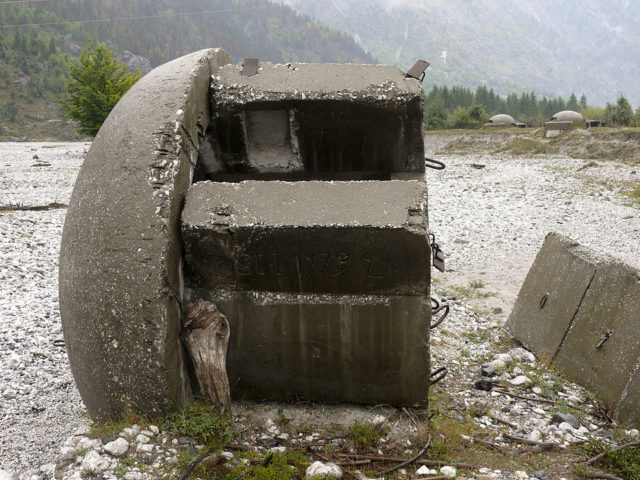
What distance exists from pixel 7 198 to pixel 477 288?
10497mm

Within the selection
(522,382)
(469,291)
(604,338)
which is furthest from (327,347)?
(469,291)

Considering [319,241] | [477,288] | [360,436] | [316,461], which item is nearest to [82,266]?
[319,241]

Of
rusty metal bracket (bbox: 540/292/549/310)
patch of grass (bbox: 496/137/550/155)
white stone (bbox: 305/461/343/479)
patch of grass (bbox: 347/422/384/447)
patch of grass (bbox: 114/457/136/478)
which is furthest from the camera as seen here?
patch of grass (bbox: 496/137/550/155)

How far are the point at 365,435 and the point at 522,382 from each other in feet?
5.95

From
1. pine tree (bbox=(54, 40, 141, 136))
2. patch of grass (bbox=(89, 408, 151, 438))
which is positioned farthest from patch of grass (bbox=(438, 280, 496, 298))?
pine tree (bbox=(54, 40, 141, 136))

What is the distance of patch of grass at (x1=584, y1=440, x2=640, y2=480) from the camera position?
112 inches

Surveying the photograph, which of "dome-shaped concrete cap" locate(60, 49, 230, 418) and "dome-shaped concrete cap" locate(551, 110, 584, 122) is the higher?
"dome-shaped concrete cap" locate(551, 110, 584, 122)

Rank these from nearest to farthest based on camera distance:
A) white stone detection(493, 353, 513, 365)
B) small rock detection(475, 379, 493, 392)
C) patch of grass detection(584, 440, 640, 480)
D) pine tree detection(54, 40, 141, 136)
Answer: patch of grass detection(584, 440, 640, 480) → small rock detection(475, 379, 493, 392) → white stone detection(493, 353, 513, 365) → pine tree detection(54, 40, 141, 136)

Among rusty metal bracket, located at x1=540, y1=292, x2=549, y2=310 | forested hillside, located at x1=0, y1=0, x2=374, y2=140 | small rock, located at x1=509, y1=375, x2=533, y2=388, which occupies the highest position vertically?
forested hillside, located at x1=0, y1=0, x2=374, y2=140

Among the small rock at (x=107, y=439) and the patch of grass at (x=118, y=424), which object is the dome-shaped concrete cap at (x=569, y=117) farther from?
the small rock at (x=107, y=439)

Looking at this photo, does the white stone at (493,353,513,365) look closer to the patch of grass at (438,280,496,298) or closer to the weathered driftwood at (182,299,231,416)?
the patch of grass at (438,280,496,298)

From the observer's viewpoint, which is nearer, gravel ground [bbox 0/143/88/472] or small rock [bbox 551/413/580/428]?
gravel ground [bbox 0/143/88/472]

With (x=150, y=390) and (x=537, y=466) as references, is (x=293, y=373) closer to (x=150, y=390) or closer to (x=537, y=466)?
(x=150, y=390)

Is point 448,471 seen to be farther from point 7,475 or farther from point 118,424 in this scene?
point 7,475
